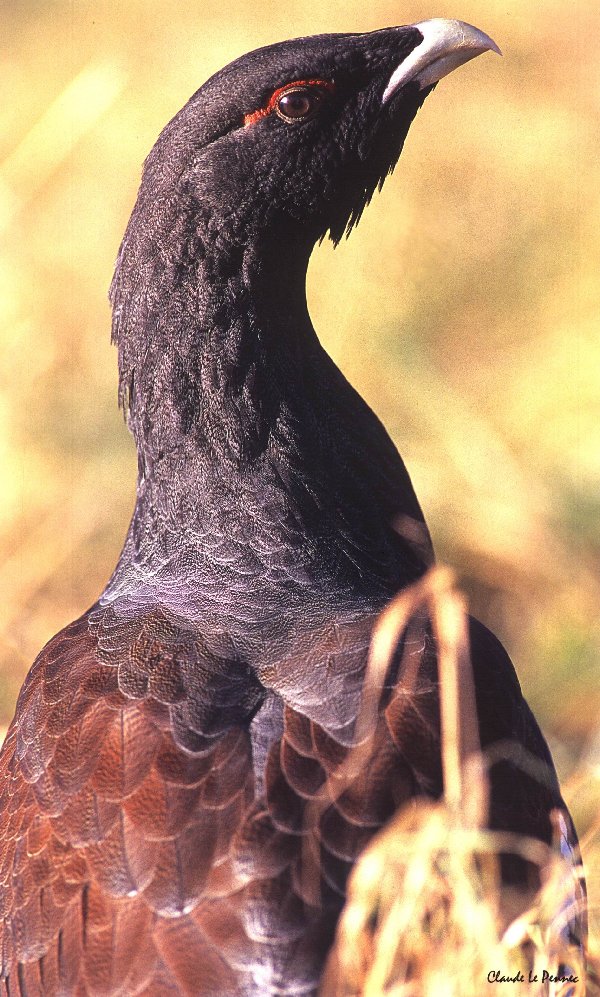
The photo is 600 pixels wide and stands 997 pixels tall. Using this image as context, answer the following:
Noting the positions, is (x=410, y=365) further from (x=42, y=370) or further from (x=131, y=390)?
(x=131, y=390)

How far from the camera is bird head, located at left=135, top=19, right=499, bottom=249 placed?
3910mm

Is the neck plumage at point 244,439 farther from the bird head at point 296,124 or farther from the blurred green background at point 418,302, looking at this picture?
the blurred green background at point 418,302

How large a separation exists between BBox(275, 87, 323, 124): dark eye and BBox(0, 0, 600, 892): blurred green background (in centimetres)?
250

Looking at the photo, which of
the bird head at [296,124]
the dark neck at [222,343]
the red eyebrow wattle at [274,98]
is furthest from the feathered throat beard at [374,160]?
the red eyebrow wattle at [274,98]

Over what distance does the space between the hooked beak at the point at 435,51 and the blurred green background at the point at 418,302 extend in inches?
96.6

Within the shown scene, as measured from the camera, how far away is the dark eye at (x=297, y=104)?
12.9 ft

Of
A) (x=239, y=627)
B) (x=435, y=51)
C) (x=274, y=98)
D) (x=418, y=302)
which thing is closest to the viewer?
(x=239, y=627)

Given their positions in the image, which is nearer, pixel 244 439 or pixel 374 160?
pixel 244 439

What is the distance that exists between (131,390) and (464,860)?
6.09 feet

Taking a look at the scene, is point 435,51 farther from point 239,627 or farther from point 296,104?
point 239,627

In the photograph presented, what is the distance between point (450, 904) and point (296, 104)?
224cm

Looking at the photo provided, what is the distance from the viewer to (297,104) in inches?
155

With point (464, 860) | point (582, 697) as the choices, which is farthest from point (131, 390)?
point (582, 697)

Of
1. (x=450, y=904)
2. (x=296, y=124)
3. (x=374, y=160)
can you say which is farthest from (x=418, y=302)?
(x=450, y=904)
